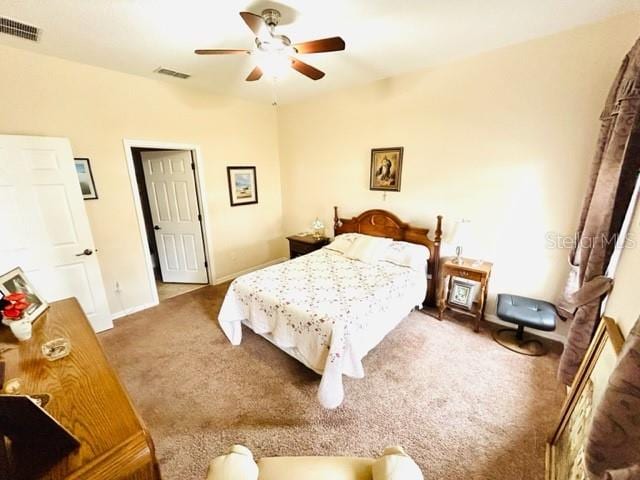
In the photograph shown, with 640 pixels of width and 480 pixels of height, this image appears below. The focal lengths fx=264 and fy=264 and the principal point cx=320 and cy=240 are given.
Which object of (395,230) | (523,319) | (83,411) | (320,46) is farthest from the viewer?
(395,230)

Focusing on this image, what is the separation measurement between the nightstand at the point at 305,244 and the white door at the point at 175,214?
1.40 m

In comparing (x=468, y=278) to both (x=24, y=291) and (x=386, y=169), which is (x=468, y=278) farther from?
(x=24, y=291)

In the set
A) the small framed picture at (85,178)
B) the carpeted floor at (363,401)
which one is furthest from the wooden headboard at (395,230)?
the small framed picture at (85,178)

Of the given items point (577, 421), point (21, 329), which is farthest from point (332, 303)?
point (21, 329)

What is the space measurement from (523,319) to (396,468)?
2097 millimetres

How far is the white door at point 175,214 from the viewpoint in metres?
3.79

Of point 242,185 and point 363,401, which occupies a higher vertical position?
point 242,185

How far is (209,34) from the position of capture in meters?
2.20

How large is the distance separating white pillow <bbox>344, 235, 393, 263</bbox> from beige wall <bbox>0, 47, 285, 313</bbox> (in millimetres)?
2011

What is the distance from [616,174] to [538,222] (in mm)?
984

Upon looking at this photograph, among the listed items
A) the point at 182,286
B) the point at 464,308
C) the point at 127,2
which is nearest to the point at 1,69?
the point at 127,2

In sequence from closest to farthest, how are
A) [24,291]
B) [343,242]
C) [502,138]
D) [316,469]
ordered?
1. [316,469]
2. [24,291]
3. [502,138]
4. [343,242]

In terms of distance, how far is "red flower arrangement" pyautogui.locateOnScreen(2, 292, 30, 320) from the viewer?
1279 mm

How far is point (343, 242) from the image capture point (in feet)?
11.9
